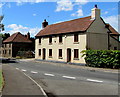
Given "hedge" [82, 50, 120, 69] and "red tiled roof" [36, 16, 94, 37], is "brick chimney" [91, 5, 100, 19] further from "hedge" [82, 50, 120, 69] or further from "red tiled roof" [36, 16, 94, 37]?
"hedge" [82, 50, 120, 69]

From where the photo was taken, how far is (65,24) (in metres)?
32.6

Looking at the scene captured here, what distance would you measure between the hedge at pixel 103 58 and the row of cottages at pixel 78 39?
186 cm

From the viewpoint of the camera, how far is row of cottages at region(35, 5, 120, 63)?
1033 inches

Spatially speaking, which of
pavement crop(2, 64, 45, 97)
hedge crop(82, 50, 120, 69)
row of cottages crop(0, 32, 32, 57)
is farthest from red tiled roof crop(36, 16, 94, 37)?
row of cottages crop(0, 32, 32, 57)

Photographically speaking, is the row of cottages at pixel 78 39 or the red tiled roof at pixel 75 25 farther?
the red tiled roof at pixel 75 25

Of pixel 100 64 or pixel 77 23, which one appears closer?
pixel 100 64

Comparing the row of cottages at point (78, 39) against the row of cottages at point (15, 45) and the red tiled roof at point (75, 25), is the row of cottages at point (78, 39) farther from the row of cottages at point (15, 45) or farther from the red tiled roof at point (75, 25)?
the row of cottages at point (15, 45)

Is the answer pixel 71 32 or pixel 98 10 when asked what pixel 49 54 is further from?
pixel 98 10

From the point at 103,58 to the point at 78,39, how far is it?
20.8 feet

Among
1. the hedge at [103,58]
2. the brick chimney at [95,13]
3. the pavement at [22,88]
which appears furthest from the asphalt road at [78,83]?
the brick chimney at [95,13]

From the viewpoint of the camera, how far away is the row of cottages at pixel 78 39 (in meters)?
26.2

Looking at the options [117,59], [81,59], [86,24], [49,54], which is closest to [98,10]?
[86,24]

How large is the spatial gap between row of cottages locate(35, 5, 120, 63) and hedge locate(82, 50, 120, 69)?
1.86m

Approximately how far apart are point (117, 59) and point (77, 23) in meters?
11.3
